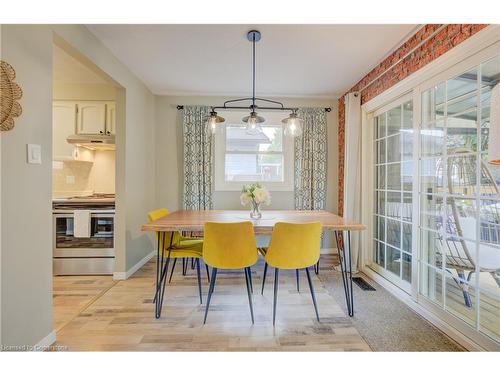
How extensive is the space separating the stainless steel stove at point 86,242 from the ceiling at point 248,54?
1.76 metres

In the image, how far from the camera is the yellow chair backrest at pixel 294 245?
1749mm

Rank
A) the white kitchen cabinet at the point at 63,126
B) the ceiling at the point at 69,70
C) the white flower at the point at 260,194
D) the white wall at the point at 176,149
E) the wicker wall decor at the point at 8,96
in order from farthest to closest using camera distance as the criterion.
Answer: the white wall at the point at 176,149, the white kitchen cabinet at the point at 63,126, the ceiling at the point at 69,70, the white flower at the point at 260,194, the wicker wall decor at the point at 8,96

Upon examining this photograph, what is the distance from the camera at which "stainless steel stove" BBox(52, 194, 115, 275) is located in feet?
8.82

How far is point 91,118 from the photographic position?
307cm

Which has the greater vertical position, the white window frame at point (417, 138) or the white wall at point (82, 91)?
the white wall at point (82, 91)

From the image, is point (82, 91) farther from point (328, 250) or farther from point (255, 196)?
point (328, 250)

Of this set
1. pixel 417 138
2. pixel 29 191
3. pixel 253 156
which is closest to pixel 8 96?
pixel 29 191

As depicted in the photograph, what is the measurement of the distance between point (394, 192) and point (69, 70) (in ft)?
13.4

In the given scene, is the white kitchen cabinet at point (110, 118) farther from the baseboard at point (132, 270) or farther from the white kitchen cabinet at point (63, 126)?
the baseboard at point (132, 270)

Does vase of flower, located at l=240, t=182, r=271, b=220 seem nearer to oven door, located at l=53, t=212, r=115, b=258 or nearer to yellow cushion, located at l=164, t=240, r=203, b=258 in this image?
yellow cushion, located at l=164, t=240, r=203, b=258

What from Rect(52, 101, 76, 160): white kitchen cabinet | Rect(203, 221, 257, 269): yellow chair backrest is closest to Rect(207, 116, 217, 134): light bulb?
Rect(203, 221, 257, 269): yellow chair backrest

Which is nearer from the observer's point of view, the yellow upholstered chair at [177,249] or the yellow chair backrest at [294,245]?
the yellow chair backrest at [294,245]

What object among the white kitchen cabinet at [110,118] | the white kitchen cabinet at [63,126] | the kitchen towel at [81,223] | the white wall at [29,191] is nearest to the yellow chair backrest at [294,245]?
the white wall at [29,191]
